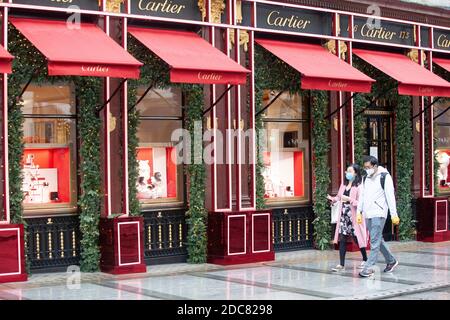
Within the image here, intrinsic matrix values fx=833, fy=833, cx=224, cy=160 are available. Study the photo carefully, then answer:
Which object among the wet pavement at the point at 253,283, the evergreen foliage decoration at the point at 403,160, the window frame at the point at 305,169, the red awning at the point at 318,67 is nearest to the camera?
the wet pavement at the point at 253,283

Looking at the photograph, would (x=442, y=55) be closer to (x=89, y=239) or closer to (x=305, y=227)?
(x=305, y=227)

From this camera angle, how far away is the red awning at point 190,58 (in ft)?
43.1

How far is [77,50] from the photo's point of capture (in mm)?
12375

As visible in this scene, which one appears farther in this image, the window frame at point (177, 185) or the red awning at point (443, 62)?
the red awning at point (443, 62)

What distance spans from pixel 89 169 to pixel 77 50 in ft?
6.79

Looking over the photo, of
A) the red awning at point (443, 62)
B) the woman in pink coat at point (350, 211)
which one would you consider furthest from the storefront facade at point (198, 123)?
the woman in pink coat at point (350, 211)

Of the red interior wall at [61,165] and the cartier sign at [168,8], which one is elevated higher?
the cartier sign at [168,8]

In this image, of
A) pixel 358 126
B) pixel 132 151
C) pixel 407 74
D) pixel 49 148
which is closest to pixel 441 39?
pixel 407 74

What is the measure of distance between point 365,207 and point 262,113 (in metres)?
3.58

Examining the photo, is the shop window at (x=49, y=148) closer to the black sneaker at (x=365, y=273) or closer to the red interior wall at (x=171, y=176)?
the red interior wall at (x=171, y=176)

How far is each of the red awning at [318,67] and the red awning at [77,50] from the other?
348cm

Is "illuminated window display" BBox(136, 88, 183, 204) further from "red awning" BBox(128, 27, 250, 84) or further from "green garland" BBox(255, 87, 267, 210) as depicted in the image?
"green garland" BBox(255, 87, 267, 210)

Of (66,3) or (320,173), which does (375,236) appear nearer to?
(320,173)
